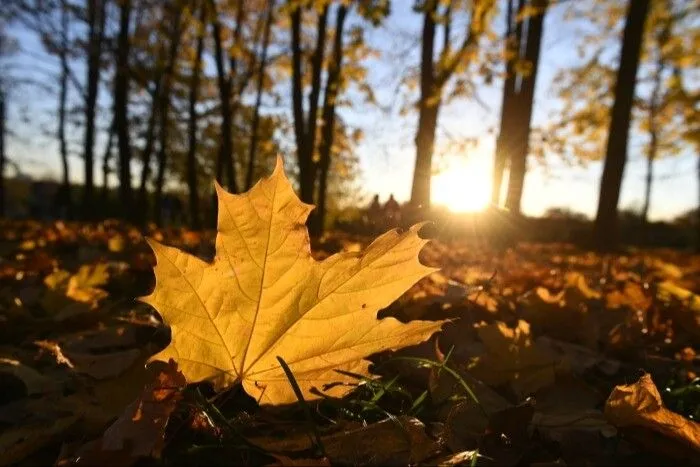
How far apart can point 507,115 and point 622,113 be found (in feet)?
6.66

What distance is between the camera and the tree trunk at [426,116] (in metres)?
9.14

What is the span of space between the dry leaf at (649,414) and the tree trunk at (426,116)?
26.3 feet

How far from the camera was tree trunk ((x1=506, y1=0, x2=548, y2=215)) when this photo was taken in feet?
31.5

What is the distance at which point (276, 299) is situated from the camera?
91 cm

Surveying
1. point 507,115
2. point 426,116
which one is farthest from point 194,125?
point 507,115

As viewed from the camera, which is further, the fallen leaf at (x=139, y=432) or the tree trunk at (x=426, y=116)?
the tree trunk at (x=426, y=116)

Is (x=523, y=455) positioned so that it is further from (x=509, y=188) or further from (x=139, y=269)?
(x=509, y=188)

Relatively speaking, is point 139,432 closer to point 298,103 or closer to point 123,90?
point 298,103

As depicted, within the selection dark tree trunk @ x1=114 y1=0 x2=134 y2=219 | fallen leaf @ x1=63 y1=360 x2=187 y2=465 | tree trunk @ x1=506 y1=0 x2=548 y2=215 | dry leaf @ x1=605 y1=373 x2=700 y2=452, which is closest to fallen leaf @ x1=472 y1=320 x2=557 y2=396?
dry leaf @ x1=605 y1=373 x2=700 y2=452

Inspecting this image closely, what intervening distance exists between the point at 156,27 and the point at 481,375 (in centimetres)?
1569

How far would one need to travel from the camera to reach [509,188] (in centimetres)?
1016

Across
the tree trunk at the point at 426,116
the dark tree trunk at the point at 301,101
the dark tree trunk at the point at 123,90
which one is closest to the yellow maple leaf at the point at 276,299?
the dark tree trunk at the point at 301,101

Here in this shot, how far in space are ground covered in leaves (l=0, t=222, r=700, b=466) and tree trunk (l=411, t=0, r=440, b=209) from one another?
23.1 feet

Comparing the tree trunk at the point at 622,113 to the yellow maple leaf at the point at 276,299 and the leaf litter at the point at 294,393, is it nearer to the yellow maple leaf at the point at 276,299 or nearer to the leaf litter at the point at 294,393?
the leaf litter at the point at 294,393
